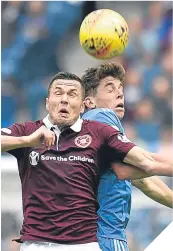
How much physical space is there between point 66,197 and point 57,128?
0.43 metres

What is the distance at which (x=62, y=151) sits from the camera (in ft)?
15.3

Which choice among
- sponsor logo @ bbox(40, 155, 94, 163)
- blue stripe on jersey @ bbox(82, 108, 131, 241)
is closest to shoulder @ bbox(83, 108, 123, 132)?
blue stripe on jersey @ bbox(82, 108, 131, 241)

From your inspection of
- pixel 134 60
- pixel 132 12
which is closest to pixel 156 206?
pixel 134 60

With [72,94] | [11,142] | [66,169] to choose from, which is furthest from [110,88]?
[11,142]

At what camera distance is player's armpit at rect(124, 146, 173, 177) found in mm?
4637

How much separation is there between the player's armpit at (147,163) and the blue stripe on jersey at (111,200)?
43cm

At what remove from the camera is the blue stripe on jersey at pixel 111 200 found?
5.09 meters

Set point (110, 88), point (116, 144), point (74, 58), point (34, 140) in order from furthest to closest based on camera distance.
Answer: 1. point (74, 58)
2. point (110, 88)
3. point (116, 144)
4. point (34, 140)

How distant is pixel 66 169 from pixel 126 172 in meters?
0.36

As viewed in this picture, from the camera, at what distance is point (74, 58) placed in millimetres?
10773

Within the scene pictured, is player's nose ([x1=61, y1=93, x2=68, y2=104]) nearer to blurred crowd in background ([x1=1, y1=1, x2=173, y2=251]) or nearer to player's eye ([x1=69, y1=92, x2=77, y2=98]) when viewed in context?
player's eye ([x1=69, y1=92, x2=77, y2=98])

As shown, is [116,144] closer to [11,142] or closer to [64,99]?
[64,99]

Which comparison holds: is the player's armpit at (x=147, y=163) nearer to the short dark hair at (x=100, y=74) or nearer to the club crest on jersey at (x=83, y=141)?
the club crest on jersey at (x=83, y=141)

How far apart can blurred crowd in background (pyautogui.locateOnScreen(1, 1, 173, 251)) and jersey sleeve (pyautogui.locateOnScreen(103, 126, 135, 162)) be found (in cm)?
477
